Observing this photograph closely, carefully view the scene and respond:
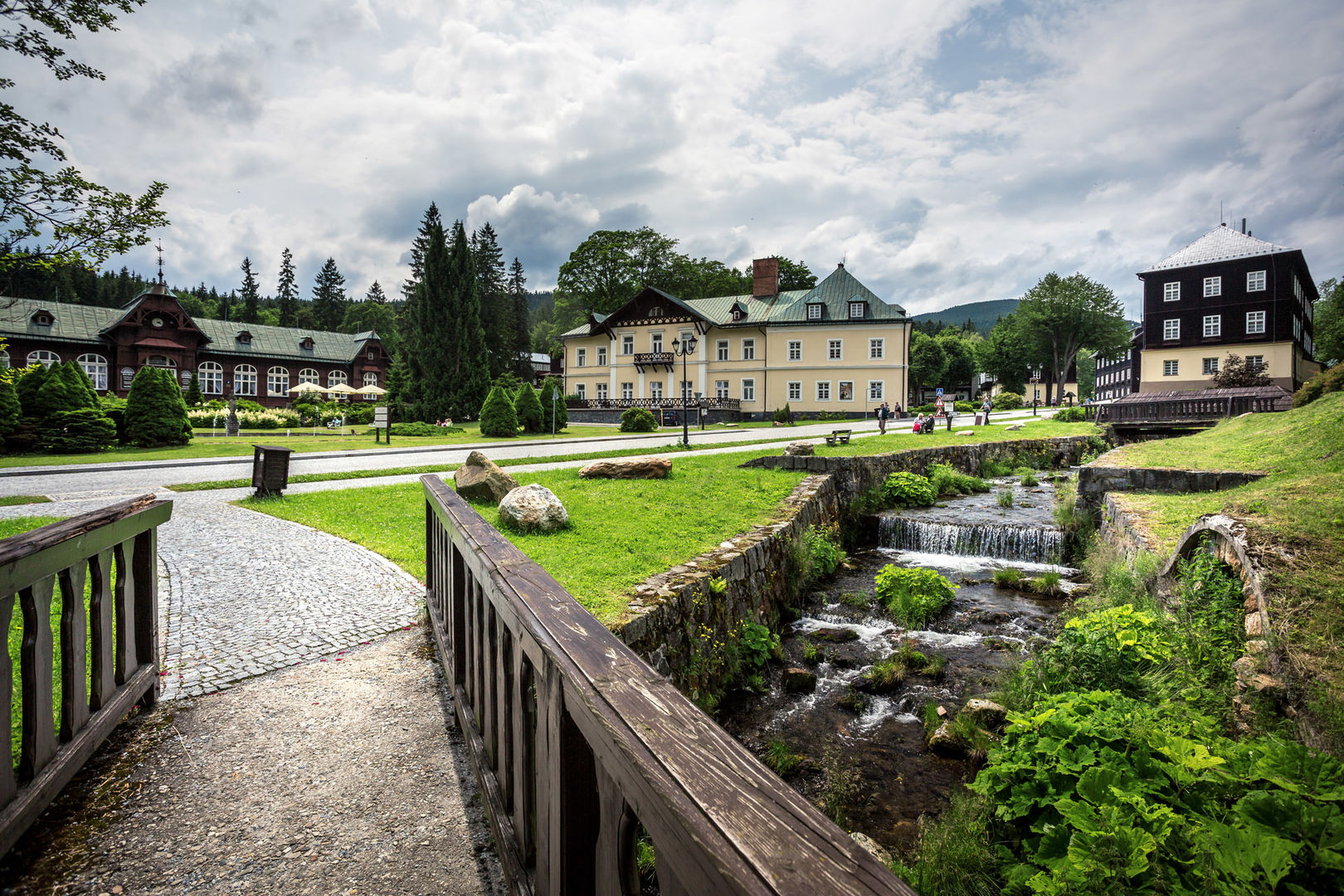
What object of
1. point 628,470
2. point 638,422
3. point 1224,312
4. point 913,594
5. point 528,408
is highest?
point 1224,312

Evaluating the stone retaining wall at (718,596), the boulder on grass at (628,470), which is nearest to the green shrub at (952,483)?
the stone retaining wall at (718,596)

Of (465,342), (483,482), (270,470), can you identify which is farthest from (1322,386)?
(465,342)

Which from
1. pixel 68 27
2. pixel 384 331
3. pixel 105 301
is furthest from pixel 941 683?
pixel 105 301

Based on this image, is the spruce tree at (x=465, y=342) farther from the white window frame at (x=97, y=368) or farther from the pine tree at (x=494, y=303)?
the white window frame at (x=97, y=368)

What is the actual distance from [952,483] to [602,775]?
16.3 m

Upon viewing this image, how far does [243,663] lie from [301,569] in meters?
2.39

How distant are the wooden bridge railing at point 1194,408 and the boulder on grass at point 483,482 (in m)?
24.4

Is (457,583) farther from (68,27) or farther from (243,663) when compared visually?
(68,27)

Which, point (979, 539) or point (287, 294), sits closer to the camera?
point (979, 539)

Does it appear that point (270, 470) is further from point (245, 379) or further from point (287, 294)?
point (287, 294)

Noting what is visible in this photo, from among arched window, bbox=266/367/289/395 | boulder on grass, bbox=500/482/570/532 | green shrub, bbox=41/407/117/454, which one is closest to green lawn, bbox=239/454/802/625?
boulder on grass, bbox=500/482/570/532

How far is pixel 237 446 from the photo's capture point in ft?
71.5

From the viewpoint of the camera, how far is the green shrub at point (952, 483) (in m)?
15.7

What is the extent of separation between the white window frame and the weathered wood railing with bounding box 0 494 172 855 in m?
50.2
